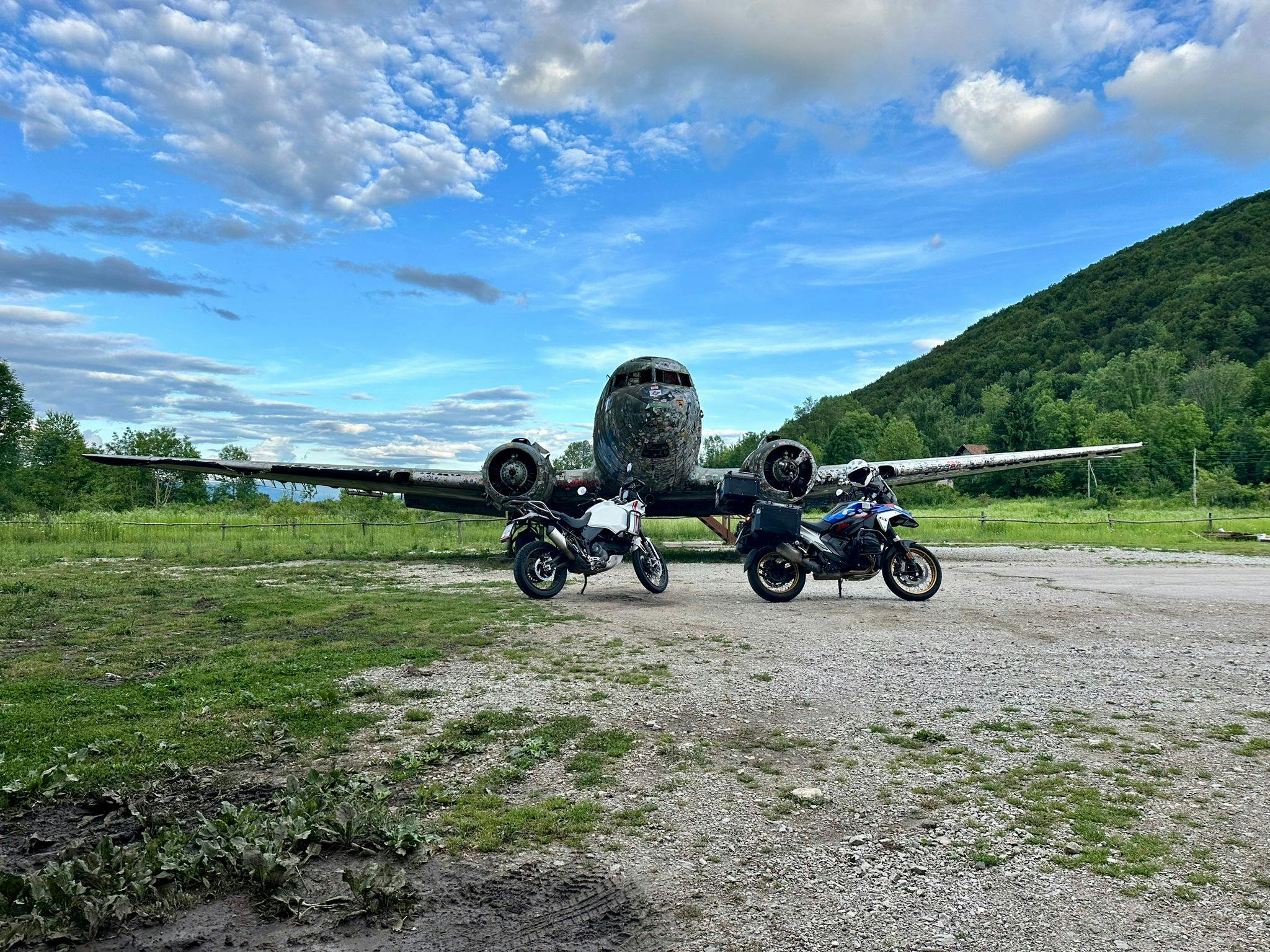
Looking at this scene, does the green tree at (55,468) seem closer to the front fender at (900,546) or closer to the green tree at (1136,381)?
the front fender at (900,546)

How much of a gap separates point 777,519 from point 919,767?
6043 mm

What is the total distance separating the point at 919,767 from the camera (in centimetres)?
387

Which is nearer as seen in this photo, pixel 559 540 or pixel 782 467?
pixel 559 540

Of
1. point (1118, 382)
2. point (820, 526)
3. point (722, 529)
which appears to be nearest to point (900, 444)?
point (1118, 382)

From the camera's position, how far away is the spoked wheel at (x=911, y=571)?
1005cm

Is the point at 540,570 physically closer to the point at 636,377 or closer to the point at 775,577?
the point at 775,577

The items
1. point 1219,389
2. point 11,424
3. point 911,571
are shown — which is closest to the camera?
point 911,571

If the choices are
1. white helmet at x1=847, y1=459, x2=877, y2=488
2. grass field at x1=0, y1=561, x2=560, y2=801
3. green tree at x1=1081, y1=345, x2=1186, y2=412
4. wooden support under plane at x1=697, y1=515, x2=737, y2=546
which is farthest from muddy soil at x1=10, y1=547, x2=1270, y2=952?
green tree at x1=1081, y1=345, x2=1186, y2=412

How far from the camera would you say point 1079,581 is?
12.3m

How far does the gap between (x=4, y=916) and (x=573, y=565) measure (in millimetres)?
7903

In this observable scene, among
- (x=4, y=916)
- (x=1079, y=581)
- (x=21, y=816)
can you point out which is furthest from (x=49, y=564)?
(x=1079, y=581)

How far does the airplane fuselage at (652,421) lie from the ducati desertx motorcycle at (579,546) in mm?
3612

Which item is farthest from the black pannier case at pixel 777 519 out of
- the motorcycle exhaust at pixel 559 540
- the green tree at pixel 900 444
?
the green tree at pixel 900 444

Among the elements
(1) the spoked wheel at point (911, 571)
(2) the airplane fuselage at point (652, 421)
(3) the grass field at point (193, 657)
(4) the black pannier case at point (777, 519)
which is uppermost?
(2) the airplane fuselage at point (652, 421)
